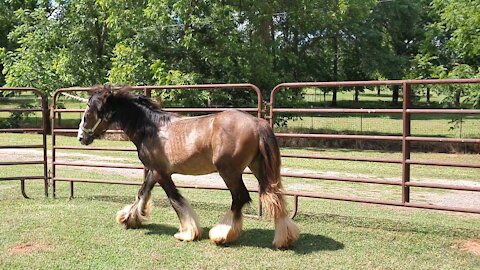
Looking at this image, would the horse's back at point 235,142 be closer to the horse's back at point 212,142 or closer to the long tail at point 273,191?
the horse's back at point 212,142

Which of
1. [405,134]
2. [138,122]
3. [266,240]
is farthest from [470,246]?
[138,122]

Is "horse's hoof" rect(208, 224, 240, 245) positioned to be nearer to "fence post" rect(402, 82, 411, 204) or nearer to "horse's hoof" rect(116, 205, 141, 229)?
"horse's hoof" rect(116, 205, 141, 229)

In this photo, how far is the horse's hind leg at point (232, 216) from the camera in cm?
507

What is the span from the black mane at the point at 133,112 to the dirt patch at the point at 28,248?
4.95 ft

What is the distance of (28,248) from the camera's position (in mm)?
5109

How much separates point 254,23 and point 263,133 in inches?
538

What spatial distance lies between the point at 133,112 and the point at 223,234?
6.14 ft

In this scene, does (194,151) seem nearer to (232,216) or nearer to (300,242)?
(232,216)

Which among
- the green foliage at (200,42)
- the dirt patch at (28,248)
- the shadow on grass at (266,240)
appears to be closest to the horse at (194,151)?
the shadow on grass at (266,240)

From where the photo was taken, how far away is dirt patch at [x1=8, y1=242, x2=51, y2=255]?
501 centimetres

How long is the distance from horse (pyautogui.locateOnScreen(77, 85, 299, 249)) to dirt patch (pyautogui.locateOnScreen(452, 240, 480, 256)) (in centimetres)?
171

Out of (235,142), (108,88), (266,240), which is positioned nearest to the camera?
(235,142)

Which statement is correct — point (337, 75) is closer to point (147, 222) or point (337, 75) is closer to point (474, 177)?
point (474, 177)

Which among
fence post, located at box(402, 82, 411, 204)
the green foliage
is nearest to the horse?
fence post, located at box(402, 82, 411, 204)
